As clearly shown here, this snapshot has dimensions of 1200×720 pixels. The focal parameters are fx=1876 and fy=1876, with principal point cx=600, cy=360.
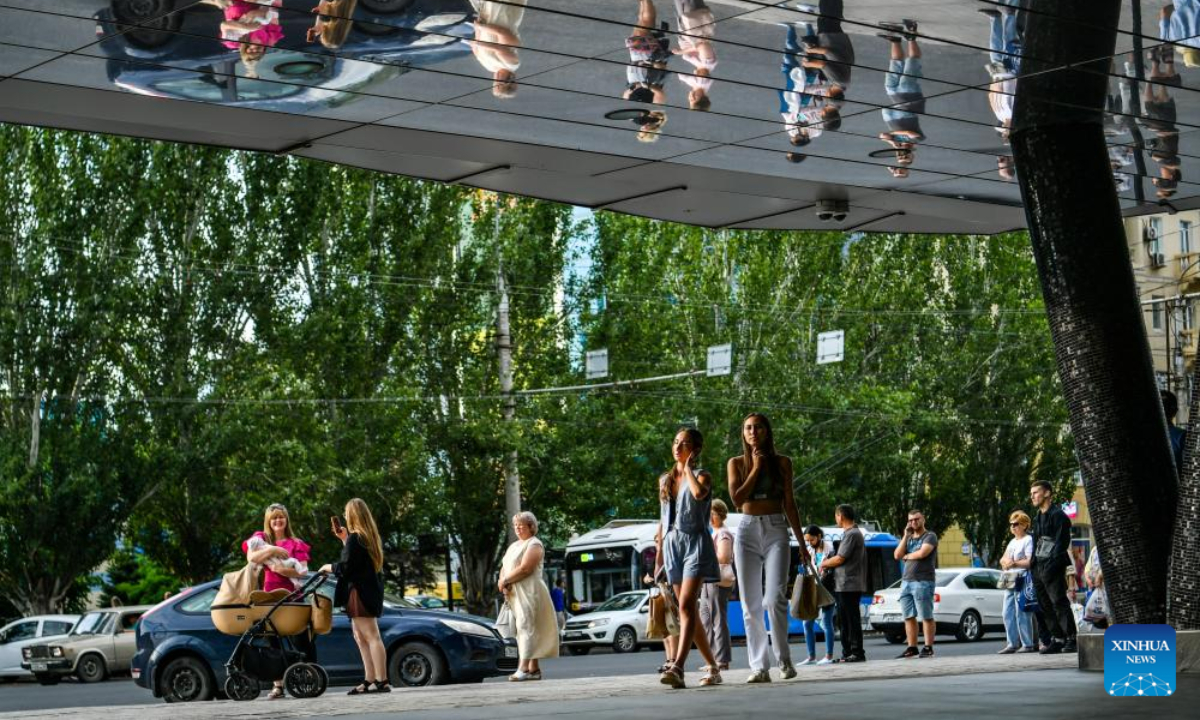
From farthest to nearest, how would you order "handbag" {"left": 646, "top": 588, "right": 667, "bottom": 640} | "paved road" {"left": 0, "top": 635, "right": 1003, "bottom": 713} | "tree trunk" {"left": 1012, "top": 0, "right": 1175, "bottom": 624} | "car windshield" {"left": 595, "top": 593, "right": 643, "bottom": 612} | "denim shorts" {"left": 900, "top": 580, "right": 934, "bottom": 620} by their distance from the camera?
"car windshield" {"left": 595, "top": 593, "right": 643, "bottom": 612}, "paved road" {"left": 0, "top": 635, "right": 1003, "bottom": 713}, "denim shorts" {"left": 900, "top": 580, "right": 934, "bottom": 620}, "handbag" {"left": 646, "top": 588, "right": 667, "bottom": 640}, "tree trunk" {"left": 1012, "top": 0, "right": 1175, "bottom": 624}

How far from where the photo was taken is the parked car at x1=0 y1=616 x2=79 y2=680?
120 feet

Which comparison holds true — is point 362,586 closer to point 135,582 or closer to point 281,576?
point 281,576

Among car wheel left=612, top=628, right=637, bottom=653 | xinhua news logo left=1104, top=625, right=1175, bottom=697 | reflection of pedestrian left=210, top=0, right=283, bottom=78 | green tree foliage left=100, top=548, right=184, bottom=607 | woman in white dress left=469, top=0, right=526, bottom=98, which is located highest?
woman in white dress left=469, top=0, right=526, bottom=98

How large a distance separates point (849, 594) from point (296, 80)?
30.0ft

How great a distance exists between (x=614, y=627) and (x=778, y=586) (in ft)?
87.0

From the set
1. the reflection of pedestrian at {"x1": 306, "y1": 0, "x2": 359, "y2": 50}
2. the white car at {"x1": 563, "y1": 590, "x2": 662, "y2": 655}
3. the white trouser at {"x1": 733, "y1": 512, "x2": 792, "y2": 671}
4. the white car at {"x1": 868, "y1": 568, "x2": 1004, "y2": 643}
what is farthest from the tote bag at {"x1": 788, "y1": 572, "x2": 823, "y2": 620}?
the white car at {"x1": 563, "y1": 590, "x2": 662, "y2": 655}

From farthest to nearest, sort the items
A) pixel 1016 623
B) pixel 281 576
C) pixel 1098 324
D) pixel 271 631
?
pixel 1016 623
pixel 281 576
pixel 271 631
pixel 1098 324

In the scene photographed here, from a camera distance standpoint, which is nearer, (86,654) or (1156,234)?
(86,654)

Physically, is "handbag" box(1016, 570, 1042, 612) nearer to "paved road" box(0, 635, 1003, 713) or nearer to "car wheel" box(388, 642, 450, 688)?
"paved road" box(0, 635, 1003, 713)

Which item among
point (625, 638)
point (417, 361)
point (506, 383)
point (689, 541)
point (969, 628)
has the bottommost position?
point (625, 638)

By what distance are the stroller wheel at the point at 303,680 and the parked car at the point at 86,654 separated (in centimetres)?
2093

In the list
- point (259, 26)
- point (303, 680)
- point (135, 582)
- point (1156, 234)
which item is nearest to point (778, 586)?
point (303, 680)

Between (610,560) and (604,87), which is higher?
(604,87)

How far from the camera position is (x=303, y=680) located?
1500 cm
